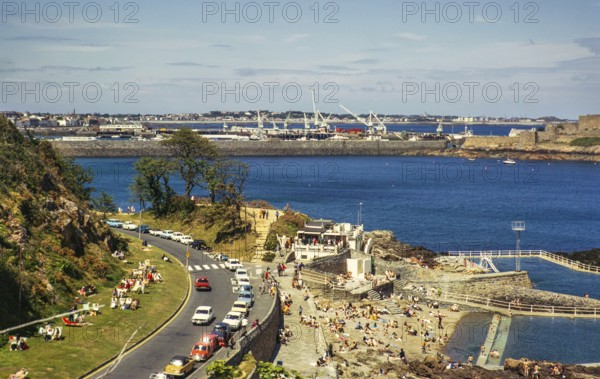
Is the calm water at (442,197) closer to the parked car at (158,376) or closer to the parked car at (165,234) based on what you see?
the parked car at (165,234)

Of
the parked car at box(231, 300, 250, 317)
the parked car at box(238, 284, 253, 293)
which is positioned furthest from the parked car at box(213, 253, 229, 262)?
the parked car at box(231, 300, 250, 317)

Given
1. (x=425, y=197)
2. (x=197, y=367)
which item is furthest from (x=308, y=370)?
(x=425, y=197)

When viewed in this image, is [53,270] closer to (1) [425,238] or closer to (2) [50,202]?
(2) [50,202]

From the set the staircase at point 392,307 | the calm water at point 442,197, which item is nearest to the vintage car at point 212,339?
the staircase at point 392,307

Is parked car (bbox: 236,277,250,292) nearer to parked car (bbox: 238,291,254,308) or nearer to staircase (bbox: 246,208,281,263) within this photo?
parked car (bbox: 238,291,254,308)

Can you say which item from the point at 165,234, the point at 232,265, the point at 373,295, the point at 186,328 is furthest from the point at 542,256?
the point at 186,328

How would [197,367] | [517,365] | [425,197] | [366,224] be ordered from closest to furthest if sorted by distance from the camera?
[197,367], [517,365], [366,224], [425,197]
